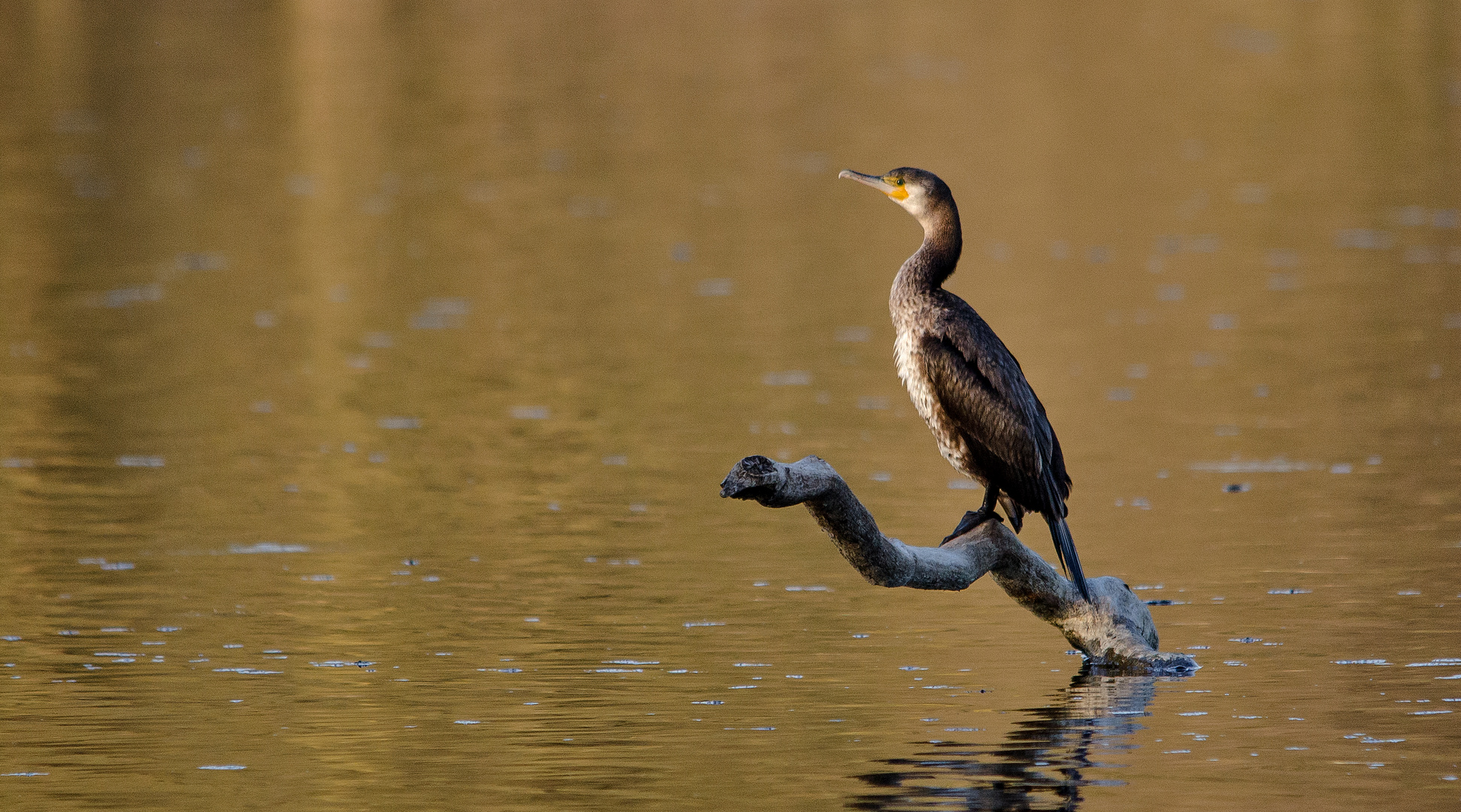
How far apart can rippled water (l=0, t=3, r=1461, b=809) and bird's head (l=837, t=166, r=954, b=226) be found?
6.21 ft

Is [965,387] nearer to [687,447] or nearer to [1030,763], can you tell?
[1030,763]

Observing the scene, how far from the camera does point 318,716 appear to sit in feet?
29.0

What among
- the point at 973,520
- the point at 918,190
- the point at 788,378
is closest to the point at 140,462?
the point at 788,378

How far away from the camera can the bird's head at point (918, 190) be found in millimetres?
9250

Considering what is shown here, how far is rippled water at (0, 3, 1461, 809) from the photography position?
27.6ft

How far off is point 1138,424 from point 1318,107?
745 inches

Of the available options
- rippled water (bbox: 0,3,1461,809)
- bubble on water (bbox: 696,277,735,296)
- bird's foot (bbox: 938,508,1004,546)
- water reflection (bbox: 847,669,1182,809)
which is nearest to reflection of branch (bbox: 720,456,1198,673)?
bird's foot (bbox: 938,508,1004,546)

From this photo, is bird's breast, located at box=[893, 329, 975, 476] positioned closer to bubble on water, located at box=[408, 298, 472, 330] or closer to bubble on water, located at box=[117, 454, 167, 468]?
bubble on water, located at box=[117, 454, 167, 468]

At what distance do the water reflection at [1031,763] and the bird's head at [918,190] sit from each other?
1984 mm

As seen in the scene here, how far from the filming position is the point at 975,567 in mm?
8789

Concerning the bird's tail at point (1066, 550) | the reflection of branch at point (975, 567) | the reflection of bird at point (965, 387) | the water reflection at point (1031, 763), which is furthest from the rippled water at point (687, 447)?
the reflection of bird at point (965, 387)

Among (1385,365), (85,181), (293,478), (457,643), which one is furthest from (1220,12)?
(457,643)

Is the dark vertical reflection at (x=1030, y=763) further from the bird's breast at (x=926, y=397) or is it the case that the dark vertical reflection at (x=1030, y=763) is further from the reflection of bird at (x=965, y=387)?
the bird's breast at (x=926, y=397)

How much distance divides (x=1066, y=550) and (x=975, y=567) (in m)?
0.54
